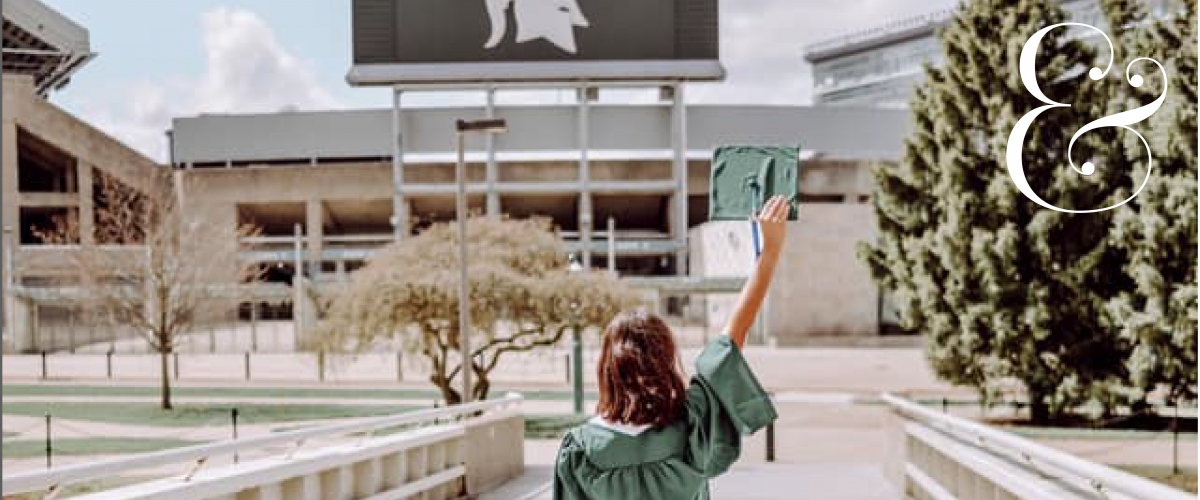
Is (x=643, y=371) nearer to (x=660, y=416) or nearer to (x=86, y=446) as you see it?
(x=660, y=416)

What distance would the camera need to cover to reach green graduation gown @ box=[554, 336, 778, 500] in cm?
290

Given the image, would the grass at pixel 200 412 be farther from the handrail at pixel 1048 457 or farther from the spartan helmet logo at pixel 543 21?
the spartan helmet logo at pixel 543 21

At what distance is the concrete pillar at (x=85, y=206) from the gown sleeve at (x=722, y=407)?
19.4 meters

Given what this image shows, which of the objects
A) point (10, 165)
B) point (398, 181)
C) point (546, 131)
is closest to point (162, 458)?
point (10, 165)

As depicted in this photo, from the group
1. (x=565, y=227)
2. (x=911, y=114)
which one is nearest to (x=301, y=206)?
(x=565, y=227)

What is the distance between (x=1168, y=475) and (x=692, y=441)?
1400 cm

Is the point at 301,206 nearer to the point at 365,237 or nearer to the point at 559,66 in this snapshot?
the point at 365,237

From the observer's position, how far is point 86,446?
18.4 metres

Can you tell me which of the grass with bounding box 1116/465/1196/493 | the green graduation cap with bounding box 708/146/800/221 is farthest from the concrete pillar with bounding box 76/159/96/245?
the green graduation cap with bounding box 708/146/800/221

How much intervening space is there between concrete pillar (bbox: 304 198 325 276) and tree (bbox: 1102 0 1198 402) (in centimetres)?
3983

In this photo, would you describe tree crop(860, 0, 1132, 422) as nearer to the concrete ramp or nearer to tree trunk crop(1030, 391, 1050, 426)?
tree trunk crop(1030, 391, 1050, 426)

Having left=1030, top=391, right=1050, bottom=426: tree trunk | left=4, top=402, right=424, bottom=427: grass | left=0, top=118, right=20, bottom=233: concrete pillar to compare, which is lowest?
left=4, top=402, right=424, bottom=427: grass

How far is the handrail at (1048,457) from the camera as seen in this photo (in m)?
4.87

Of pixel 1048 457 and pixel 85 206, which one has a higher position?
pixel 85 206
